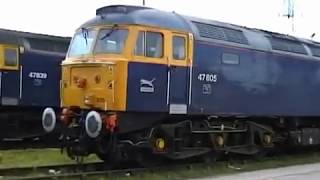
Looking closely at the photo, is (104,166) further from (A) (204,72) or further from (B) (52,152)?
(B) (52,152)

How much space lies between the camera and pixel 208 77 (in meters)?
14.3

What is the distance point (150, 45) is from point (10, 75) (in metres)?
5.93

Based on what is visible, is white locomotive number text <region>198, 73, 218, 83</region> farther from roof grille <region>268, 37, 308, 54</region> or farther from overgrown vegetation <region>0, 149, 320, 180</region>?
roof grille <region>268, 37, 308, 54</region>

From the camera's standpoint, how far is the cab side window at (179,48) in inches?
529

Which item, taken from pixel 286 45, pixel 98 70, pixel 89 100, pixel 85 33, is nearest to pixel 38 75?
pixel 85 33

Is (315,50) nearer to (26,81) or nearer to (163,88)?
(163,88)

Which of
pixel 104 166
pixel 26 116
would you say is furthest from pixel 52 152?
pixel 104 166

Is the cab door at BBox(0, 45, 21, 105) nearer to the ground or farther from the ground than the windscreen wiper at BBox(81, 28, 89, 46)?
nearer to the ground

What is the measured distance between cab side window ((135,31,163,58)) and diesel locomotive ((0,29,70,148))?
5810 mm

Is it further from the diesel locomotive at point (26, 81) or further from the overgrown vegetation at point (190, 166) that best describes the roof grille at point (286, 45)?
the diesel locomotive at point (26, 81)

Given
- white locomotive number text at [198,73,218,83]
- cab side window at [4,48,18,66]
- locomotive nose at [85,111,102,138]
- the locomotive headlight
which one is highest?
cab side window at [4,48,18,66]

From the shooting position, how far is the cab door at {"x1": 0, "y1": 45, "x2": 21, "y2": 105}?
1714 centimetres

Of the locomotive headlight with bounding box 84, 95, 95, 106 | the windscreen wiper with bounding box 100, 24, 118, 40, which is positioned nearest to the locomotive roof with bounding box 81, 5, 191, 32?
the windscreen wiper with bounding box 100, 24, 118, 40

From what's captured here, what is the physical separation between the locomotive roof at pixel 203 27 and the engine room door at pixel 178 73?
321 millimetres
